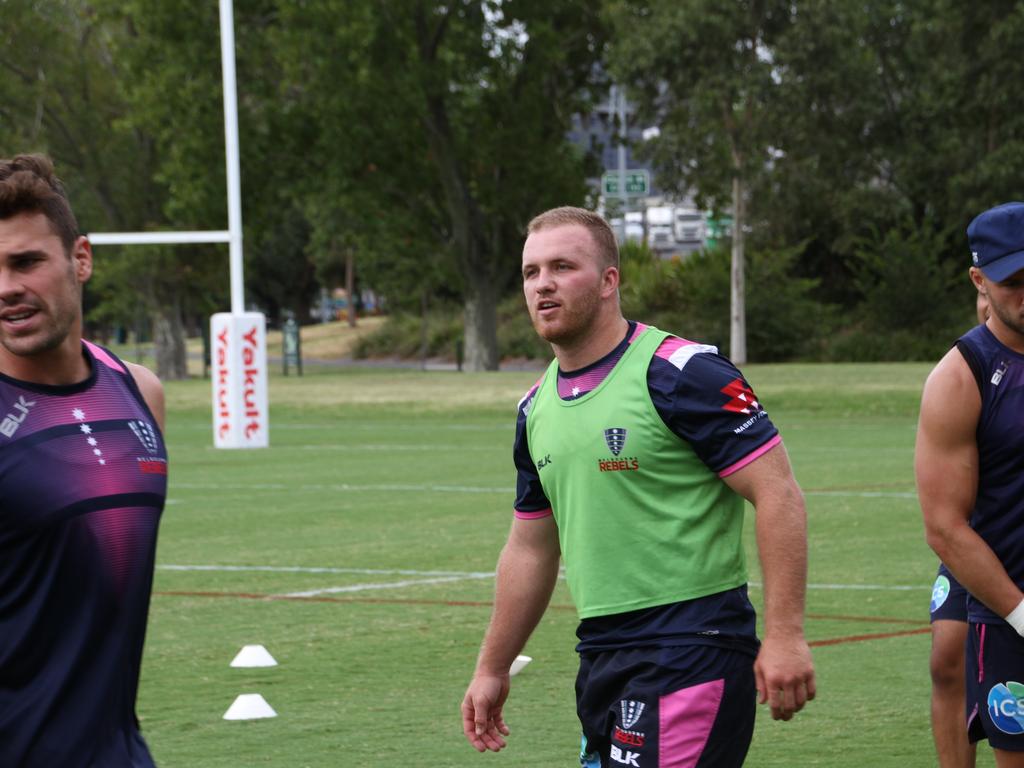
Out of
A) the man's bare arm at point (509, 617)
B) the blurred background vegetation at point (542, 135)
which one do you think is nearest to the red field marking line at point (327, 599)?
the man's bare arm at point (509, 617)

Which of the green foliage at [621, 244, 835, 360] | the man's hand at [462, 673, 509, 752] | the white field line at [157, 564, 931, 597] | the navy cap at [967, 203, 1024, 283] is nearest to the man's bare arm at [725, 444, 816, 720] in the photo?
the navy cap at [967, 203, 1024, 283]

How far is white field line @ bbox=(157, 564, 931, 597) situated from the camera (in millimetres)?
11367

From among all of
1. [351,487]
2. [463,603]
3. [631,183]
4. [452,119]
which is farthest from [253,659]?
[631,183]

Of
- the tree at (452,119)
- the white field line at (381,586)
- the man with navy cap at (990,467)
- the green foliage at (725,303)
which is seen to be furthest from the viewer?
the green foliage at (725,303)

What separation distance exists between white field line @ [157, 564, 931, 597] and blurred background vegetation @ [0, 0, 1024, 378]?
32.6m

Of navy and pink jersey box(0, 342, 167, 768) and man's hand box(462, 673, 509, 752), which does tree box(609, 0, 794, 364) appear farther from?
navy and pink jersey box(0, 342, 167, 768)

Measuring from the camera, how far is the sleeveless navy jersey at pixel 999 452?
184 inches

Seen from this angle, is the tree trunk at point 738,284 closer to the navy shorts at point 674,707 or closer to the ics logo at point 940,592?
the ics logo at point 940,592

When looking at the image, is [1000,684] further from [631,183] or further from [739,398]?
[631,183]

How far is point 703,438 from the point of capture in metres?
4.42

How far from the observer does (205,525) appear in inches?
625

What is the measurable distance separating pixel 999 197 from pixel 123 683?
48.4 m

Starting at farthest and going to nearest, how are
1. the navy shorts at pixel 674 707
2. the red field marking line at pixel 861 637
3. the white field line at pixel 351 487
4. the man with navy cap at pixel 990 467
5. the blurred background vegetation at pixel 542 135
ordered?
the blurred background vegetation at pixel 542 135, the white field line at pixel 351 487, the red field marking line at pixel 861 637, the man with navy cap at pixel 990 467, the navy shorts at pixel 674 707

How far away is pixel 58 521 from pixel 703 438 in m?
1.65
